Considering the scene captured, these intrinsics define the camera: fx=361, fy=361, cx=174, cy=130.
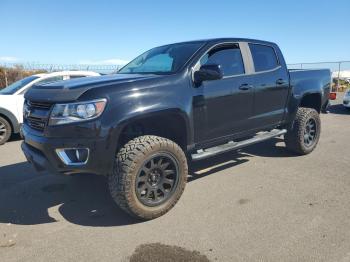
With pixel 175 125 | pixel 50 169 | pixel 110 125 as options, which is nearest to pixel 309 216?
pixel 175 125

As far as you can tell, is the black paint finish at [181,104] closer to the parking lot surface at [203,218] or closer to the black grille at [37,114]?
the black grille at [37,114]

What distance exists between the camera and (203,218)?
387 centimetres

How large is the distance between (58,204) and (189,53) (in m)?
2.46

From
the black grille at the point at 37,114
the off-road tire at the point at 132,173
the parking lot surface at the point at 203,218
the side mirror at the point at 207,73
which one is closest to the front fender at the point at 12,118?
the parking lot surface at the point at 203,218

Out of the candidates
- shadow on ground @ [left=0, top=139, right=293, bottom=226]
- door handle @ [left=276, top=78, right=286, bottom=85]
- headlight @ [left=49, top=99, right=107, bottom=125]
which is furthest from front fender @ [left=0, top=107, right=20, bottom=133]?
door handle @ [left=276, top=78, right=286, bottom=85]

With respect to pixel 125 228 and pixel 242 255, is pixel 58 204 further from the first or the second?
pixel 242 255

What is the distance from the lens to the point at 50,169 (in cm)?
365

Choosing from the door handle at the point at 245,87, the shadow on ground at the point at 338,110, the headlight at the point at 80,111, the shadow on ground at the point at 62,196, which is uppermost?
the door handle at the point at 245,87

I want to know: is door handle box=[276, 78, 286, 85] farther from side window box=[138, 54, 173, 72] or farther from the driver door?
side window box=[138, 54, 173, 72]

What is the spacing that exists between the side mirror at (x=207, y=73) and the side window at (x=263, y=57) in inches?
48.8

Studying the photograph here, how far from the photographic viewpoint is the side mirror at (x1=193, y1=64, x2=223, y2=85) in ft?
13.6

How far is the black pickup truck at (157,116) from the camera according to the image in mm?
3521

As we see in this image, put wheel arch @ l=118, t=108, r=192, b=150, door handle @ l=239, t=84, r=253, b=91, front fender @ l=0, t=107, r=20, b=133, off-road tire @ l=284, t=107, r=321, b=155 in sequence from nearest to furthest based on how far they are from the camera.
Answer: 1. wheel arch @ l=118, t=108, r=192, b=150
2. door handle @ l=239, t=84, r=253, b=91
3. off-road tire @ l=284, t=107, r=321, b=155
4. front fender @ l=0, t=107, r=20, b=133

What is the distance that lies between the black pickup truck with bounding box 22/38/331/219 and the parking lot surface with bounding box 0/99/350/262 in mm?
406
